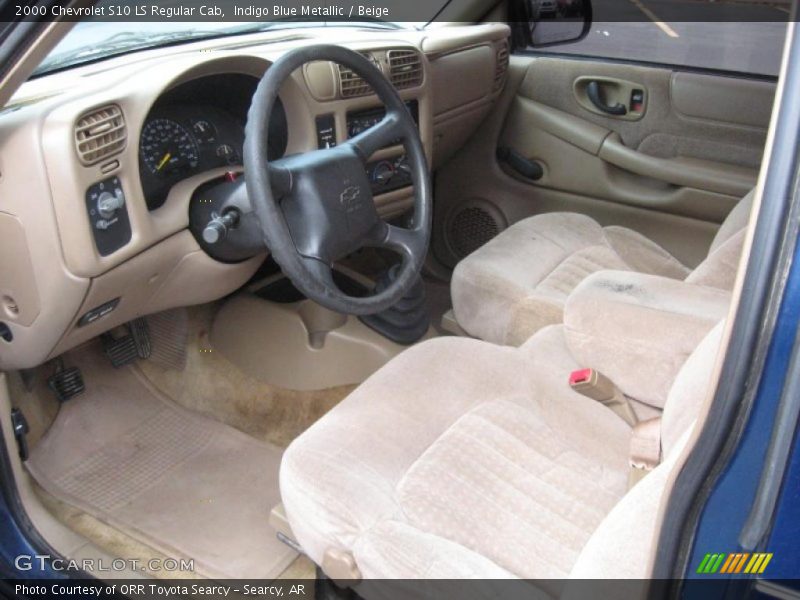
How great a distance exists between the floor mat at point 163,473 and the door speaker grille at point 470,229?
1.15m

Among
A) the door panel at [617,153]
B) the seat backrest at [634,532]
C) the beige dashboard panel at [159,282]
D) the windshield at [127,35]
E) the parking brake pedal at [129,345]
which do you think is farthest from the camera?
the door panel at [617,153]

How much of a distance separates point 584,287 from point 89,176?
996mm

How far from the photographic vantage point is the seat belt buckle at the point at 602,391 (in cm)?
158

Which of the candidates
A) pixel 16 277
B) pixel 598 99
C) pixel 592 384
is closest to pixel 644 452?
pixel 592 384

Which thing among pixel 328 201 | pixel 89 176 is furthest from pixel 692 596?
pixel 89 176

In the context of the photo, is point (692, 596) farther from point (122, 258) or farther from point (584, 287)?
point (122, 258)

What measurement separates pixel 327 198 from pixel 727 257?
2.91 ft

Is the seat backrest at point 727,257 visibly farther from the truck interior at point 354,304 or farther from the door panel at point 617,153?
the door panel at point 617,153

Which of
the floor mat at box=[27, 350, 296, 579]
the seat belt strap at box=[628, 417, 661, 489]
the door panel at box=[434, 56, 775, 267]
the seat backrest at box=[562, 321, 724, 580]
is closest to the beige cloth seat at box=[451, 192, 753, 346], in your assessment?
the door panel at box=[434, 56, 775, 267]

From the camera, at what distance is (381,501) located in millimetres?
1359

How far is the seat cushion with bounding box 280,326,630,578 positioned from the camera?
1296 mm

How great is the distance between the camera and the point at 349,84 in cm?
207

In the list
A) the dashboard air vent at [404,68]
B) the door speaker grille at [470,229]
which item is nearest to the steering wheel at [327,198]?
the dashboard air vent at [404,68]

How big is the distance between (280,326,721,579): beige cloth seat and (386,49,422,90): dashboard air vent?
0.87 meters
